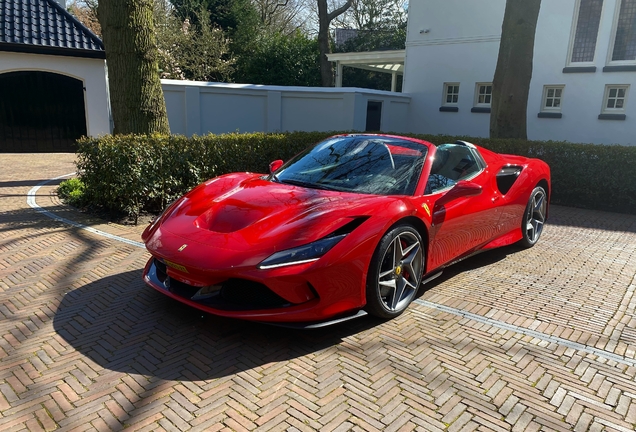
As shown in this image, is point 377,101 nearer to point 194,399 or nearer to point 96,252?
point 96,252

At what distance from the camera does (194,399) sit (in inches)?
103

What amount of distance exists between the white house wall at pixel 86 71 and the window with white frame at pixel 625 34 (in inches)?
614

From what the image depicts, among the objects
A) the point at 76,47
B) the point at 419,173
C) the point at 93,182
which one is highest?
→ the point at 76,47

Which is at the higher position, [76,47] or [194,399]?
[76,47]

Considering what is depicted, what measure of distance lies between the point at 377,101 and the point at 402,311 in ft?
43.2

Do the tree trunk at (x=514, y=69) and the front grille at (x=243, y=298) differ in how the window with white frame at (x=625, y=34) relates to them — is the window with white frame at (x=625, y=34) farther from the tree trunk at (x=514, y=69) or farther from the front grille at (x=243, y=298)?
the front grille at (x=243, y=298)

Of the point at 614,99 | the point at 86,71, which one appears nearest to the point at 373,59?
the point at 614,99

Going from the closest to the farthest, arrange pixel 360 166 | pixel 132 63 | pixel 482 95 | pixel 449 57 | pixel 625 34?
pixel 360 166, pixel 132 63, pixel 625 34, pixel 482 95, pixel 449 57

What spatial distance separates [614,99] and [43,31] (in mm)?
17428

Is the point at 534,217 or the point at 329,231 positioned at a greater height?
the point at 329,231

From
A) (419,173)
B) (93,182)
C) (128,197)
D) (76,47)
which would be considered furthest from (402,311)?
(76,47)

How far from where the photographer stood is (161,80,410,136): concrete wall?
1359 centimetres

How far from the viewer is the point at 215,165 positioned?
7.40 m

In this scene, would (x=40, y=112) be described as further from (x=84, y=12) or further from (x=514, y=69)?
(x=84, y=12)
